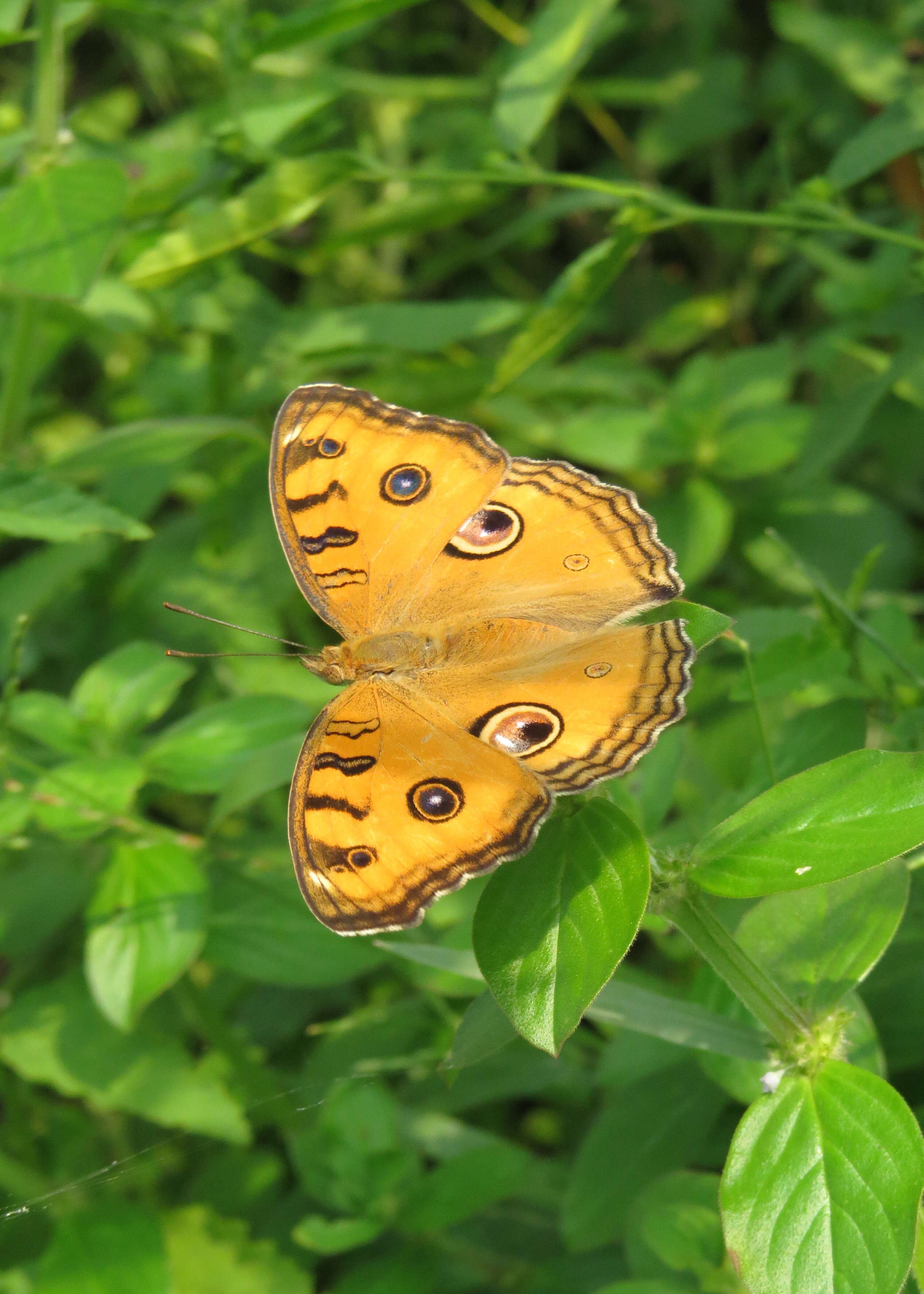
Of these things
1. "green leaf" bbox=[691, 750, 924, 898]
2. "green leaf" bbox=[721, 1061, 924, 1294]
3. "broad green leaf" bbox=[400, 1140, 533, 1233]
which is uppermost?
"green leaf" bbox=[691, 750, 924, 898]

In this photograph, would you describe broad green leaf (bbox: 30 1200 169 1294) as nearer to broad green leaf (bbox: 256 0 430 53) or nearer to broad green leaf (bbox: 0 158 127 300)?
broad green leaf (bbox: 0 158 127 300)

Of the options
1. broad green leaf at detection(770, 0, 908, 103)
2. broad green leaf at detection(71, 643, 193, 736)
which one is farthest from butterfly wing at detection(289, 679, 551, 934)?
broad green leaf at detection(770, 0, 908, 103)

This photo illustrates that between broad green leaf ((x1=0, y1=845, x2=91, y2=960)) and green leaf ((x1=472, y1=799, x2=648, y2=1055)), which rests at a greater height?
green leaf ((x1=472, y1=799, x2=648, y2=1055))

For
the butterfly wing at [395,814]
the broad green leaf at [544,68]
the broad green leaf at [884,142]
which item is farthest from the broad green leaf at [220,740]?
the broad green leaf at [884,142]

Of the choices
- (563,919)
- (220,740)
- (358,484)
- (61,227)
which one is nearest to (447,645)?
(358,484)

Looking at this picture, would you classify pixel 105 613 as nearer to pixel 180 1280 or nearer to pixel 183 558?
pixel 183 558

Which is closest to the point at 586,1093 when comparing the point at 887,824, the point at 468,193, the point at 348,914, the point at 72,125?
the point at 348,914

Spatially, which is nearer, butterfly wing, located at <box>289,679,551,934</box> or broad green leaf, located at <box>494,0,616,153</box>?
butterfly wing, located at <box>289,679,551,934</box>
